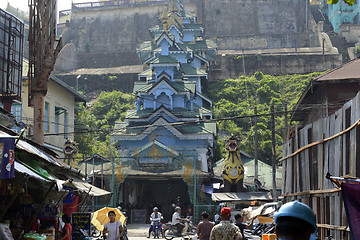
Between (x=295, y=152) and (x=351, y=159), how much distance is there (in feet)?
19.2

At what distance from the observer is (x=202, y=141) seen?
129 feet

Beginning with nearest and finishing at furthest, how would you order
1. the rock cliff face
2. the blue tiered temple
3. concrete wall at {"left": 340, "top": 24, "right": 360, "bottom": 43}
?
the blue tiered temple
concrete wall at {"left": 340, "top": 24, "right": 360, "bottom": 43}
the rock cliff face

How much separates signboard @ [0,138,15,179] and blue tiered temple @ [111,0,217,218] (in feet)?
75.7

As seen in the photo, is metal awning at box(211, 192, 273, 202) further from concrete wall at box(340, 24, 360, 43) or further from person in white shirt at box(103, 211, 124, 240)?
concrete wall at box(340, 24, 360, 43)

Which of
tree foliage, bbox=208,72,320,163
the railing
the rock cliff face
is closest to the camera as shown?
tree foliage, bbox=208,72,320,163

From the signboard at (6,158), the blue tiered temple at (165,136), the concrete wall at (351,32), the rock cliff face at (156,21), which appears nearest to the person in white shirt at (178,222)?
the blue tiered temple at (165,136)

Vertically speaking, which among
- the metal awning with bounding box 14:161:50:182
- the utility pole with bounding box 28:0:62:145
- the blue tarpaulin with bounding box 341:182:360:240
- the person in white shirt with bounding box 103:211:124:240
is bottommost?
the person in white shirt with bounding box 103:211:124:240

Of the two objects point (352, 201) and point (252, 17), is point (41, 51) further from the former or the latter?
point (252, 17)

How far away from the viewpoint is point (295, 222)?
348cm

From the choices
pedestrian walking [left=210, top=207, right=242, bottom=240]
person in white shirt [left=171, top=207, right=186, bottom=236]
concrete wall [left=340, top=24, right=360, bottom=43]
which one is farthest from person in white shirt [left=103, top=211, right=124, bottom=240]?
concrete wall [left=340, top=24, right=360, bottom=43]

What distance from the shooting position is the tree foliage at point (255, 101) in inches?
2003

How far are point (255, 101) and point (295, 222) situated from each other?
58.3m

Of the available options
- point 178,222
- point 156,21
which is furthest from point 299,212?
point 156,21

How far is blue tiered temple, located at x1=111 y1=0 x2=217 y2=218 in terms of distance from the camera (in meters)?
33.6
